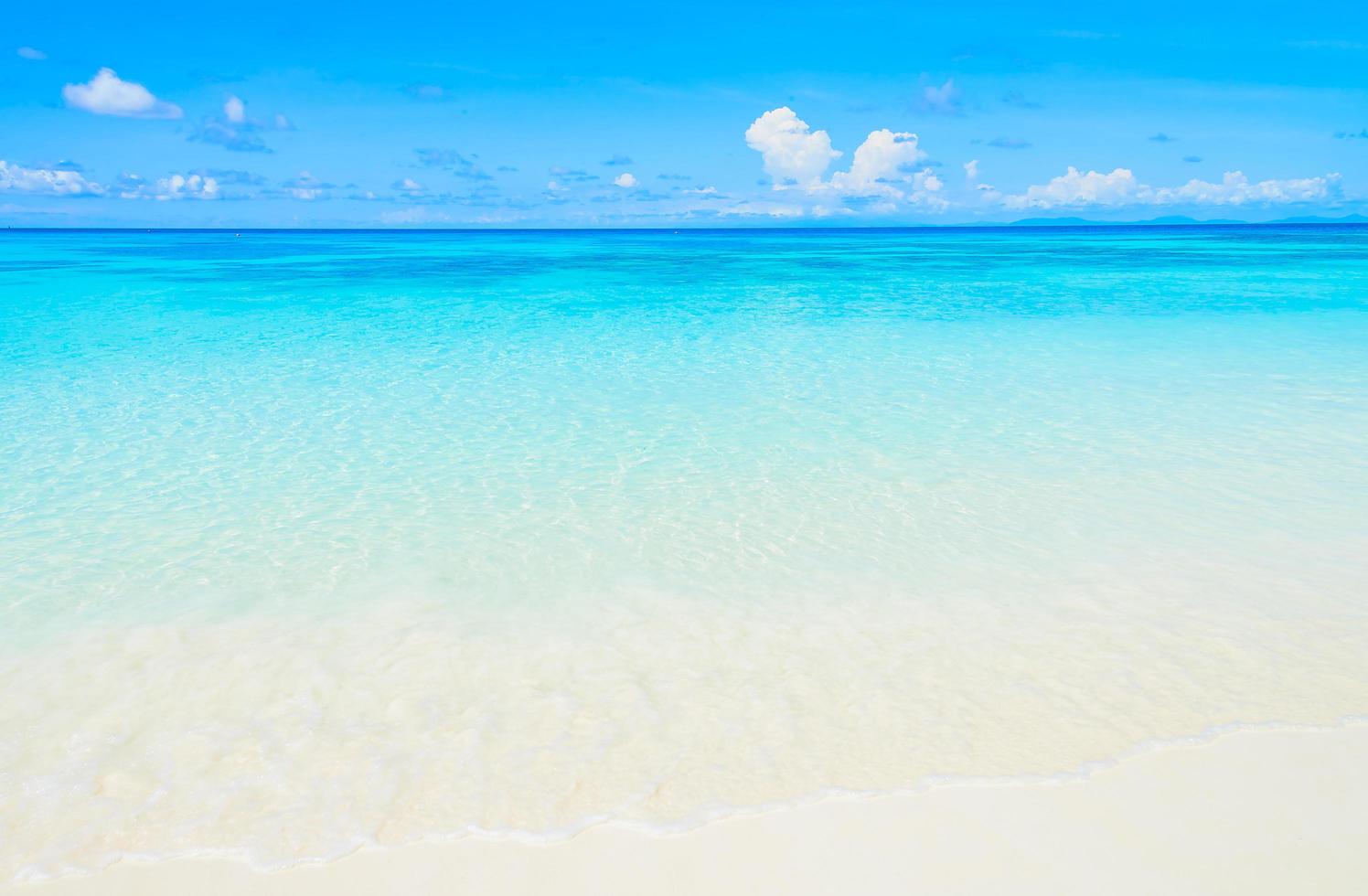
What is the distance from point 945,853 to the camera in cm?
314

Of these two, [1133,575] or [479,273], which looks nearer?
[1133,575]

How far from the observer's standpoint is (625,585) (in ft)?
17.5

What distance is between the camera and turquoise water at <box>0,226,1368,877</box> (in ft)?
11.8

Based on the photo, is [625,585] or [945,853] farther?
[625,585]

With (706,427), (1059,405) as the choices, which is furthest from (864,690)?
(1059,405)

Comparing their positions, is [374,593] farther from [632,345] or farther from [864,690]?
[632,345]

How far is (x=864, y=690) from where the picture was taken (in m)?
4.17

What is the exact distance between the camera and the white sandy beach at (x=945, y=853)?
3006mm

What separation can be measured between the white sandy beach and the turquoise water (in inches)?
5.0

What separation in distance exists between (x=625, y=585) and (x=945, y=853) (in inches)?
103

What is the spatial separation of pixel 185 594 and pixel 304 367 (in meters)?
7.76

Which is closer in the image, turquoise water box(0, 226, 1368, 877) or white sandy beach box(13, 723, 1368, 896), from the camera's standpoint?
white sandy beach box(13, 723, 1368, 896)

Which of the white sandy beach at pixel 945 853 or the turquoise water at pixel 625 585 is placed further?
the turquoise water at pixel 625 585

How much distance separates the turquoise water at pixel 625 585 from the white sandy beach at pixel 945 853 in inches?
5.0
